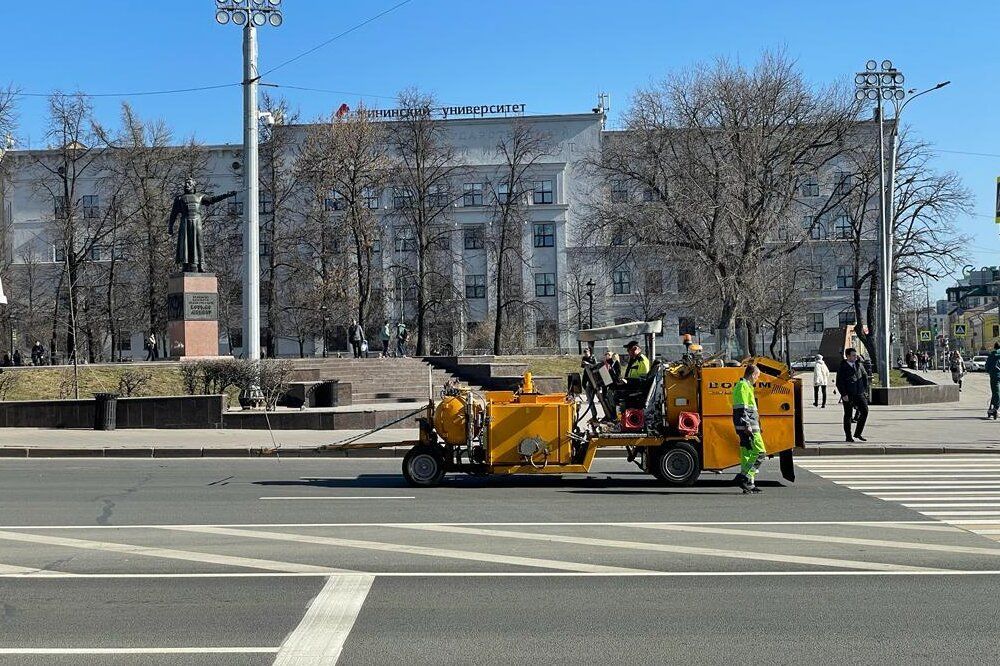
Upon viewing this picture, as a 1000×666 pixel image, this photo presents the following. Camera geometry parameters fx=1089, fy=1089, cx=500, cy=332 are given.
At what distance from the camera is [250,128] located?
35219mm

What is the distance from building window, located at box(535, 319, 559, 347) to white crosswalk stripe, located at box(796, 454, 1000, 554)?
2235 inches

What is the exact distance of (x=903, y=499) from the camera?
13.9 metres

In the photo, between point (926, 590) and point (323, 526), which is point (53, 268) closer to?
point (323, 526)

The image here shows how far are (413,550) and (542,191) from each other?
74.7 metres

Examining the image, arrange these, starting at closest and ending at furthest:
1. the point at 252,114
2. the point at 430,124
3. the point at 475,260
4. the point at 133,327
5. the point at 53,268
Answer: the point at 252,114
the point at 430,124
the point at 133,327
the point at 53,268
the point at 475,260

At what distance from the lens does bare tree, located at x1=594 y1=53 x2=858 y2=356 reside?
149 ft

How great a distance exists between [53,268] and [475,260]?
3005 centimetres

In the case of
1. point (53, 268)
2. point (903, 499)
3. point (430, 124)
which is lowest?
point (903, 499)

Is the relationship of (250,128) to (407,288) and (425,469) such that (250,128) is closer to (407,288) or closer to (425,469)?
(425,469)

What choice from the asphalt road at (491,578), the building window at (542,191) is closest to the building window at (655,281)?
the building window at (542,191)

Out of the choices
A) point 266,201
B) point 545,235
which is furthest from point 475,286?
point 266,201

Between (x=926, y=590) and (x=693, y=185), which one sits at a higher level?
(x=693, y=185)

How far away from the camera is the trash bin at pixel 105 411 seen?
1024 inches

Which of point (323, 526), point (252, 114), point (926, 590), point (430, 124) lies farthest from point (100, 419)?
point (430, 124)
